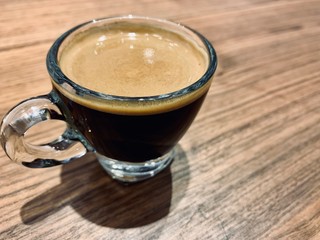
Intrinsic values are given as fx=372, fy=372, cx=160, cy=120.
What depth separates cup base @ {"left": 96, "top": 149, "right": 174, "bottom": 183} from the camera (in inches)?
20.5

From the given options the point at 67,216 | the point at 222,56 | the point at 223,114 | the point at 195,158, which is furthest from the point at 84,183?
the point at 222,56

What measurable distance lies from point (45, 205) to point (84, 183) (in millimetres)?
60

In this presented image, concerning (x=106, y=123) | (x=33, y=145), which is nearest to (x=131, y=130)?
(x=106, y=123)

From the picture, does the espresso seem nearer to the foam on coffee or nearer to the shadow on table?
the foam on coffee

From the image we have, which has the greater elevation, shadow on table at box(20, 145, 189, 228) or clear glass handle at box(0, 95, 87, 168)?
clear glass handle at box(0, 95, 87, 168)

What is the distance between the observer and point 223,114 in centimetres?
65

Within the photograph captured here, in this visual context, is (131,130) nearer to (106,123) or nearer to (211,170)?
(106,123)

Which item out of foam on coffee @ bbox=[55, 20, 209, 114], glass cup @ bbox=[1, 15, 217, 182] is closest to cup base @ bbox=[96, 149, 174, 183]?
glass cup @ bbox=[1, 15, 217, 182]

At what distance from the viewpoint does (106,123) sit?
433mm

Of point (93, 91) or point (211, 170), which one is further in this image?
point (211, 170)

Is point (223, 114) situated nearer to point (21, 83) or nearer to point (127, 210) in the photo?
point (127, 210)

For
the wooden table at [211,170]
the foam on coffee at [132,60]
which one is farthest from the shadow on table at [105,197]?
the foam on coffee at [132,60]

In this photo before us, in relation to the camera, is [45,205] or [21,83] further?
[21,83]

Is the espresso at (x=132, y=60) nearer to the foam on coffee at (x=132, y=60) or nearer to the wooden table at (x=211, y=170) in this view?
the foam on coffee at (x=132, y=60)
